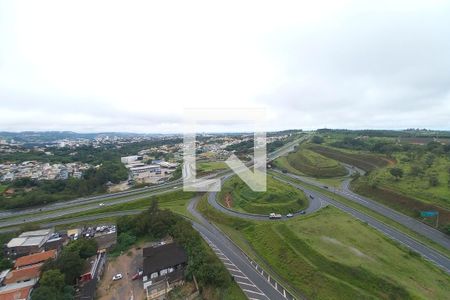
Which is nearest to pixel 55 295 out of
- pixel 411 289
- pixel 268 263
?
pixel 268 263

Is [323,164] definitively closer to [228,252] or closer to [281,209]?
[281,209]

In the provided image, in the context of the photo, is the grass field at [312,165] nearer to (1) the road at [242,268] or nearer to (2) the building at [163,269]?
(1) the road at [242,268]

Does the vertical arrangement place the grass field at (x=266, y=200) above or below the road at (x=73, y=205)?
above

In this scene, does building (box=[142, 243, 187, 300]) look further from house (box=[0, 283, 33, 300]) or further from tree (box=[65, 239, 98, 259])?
house (box=[0, 283, 33, 300])

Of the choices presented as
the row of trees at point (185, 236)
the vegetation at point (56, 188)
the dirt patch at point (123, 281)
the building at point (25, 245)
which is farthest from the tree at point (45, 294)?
the vegetation at point (56, 188)

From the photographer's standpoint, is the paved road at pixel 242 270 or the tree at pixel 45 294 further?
the paved road at pixel 242 270

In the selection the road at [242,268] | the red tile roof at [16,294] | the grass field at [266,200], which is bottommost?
the road at [242,268]

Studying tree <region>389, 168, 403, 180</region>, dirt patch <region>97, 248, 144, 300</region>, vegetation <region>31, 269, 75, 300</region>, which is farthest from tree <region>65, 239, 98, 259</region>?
tree <region>389, 168, 403, 180</region>

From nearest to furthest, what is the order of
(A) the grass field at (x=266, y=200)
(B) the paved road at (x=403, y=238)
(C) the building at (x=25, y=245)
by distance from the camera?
(B) the paved road at (x=403, y=238) < (C) the building at (x=25, y=245) < (A) the grass field at (x=266, y=200)
